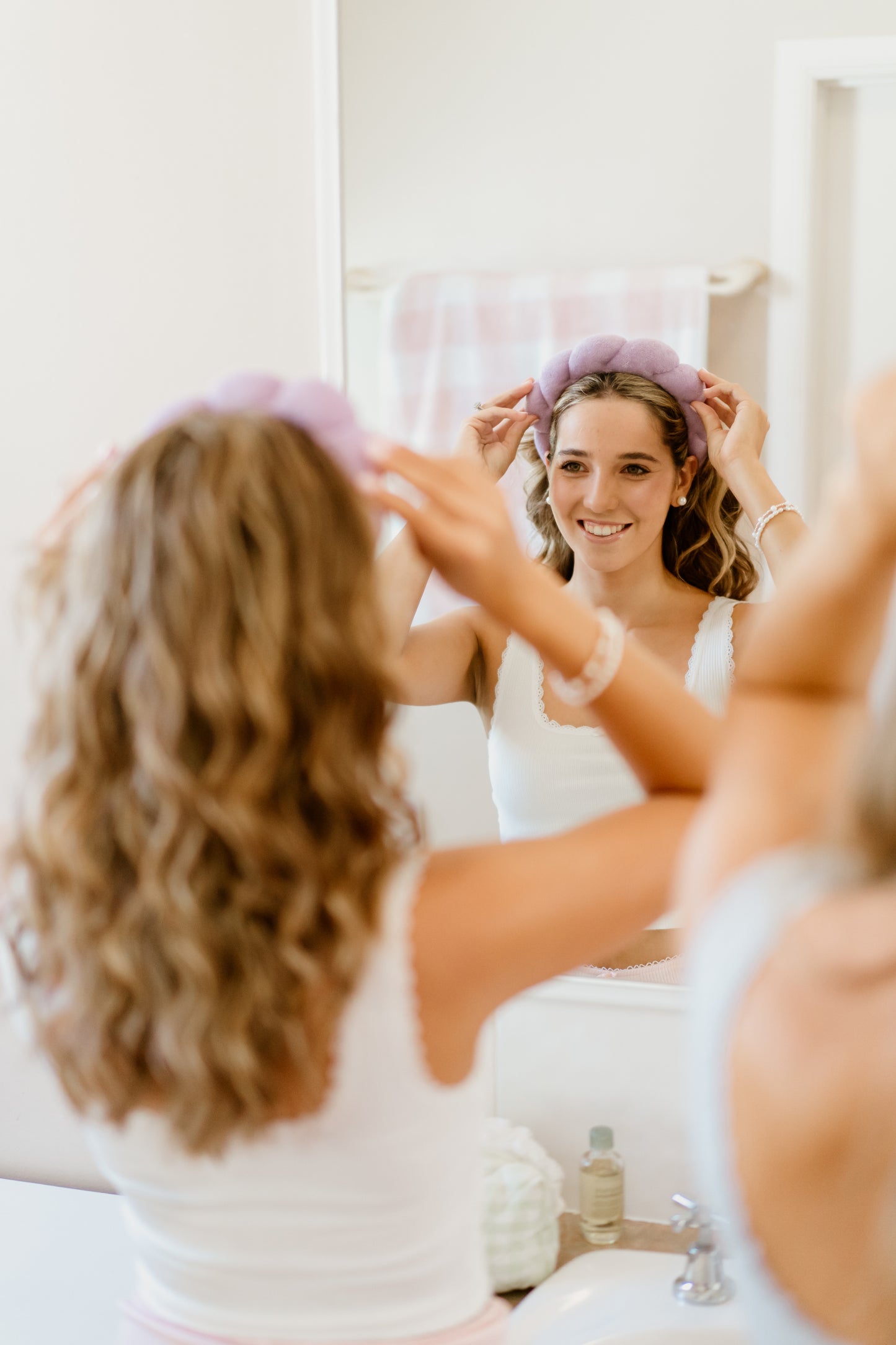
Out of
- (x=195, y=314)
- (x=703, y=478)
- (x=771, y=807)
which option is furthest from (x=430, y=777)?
(x=771, y=807)

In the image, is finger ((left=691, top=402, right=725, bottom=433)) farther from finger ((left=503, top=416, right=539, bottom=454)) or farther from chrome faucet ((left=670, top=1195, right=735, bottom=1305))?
chrome faucet ((left=670, top=1195, right=735, bottom=1305))

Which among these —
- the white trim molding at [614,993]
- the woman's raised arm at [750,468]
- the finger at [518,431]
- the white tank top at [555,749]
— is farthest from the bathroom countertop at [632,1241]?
the finger at [518,431]

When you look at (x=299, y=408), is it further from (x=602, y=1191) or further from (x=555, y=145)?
(x=602, y=1191)

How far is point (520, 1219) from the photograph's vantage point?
103 cm

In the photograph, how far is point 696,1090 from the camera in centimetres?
46

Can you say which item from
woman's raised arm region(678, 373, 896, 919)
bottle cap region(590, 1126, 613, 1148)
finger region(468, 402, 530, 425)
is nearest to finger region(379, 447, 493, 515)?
woman's raised arm region(678, 373, 896, 919)

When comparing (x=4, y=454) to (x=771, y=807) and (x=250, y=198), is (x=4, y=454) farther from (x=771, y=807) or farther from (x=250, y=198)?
(x=771, y=807)

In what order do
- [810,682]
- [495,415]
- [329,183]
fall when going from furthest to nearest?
[329,183], [495,415], [810,682]

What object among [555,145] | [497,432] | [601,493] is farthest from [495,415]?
[555,145]

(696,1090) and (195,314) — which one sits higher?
A: (195,314)

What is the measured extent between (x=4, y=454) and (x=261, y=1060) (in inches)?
36.9

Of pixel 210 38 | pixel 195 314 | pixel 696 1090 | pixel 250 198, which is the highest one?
pixel 210 38

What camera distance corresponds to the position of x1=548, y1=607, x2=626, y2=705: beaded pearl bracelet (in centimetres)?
62

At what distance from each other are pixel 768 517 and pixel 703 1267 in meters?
0.57
